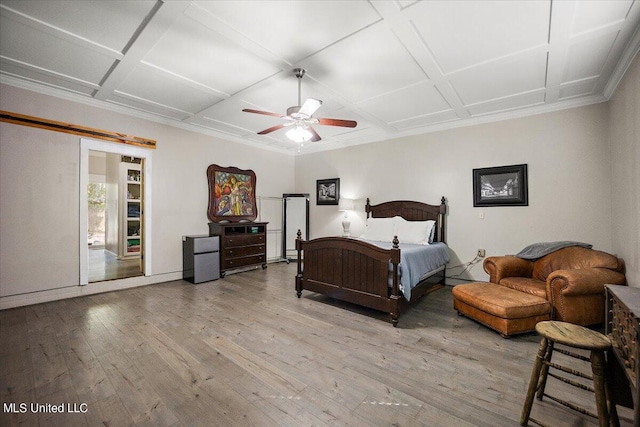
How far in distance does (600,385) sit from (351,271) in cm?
220

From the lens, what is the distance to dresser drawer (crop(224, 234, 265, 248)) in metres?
5.05

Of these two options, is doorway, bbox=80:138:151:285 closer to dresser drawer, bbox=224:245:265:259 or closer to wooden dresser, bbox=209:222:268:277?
wooden dresser, bbox=209:222:268:277

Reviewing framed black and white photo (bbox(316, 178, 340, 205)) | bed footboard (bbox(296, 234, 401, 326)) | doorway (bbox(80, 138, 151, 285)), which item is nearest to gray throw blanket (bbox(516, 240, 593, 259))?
bed footboard (bbox(296, 234, 401, 326))

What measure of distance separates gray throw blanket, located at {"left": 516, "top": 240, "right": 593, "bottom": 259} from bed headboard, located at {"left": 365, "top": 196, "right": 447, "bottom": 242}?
121cm

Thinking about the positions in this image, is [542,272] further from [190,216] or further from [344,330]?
[190,216]

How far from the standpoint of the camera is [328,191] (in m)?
6.22

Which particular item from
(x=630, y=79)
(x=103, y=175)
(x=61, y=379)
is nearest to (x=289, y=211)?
(x=61, y=379)

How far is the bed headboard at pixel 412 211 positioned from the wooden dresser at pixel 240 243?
2.33m

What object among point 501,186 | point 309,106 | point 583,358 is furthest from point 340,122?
point 501,186

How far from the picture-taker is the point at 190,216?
4.98 meters

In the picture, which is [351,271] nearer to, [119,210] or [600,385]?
[600,385]

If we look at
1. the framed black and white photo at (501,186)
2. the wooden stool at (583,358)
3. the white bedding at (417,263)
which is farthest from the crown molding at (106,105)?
the wooden stool at (583,358)

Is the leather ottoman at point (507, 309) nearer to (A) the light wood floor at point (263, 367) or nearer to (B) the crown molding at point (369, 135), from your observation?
(A) the light wood floor at point (263, 367)

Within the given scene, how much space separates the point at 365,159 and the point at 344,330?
12.4ft
